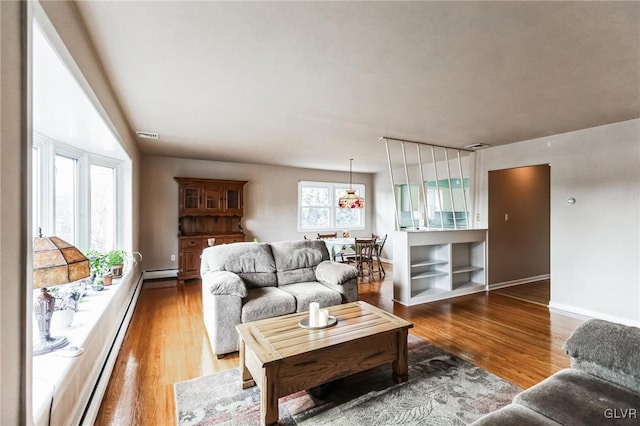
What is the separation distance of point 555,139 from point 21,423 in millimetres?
5681

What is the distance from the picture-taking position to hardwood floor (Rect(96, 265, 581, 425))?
2.06 metres

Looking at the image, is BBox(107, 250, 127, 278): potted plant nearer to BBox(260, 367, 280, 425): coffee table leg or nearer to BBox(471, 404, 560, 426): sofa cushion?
BBox(260, 367, 280, 425): coffee table leg

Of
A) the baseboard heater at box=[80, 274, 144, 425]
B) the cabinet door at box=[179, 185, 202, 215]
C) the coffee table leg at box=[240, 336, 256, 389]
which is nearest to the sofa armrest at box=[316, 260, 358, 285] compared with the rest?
the coffee table leg at box=[240, 336, 256, 389]

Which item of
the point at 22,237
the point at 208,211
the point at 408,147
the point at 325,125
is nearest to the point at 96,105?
the point at 22,237

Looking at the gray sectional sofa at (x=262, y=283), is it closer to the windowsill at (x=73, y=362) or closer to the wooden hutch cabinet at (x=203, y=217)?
the windowsill at (x=73, y=362)

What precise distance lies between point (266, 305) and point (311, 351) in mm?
1067

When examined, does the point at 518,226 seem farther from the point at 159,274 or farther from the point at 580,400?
the point at 159,274

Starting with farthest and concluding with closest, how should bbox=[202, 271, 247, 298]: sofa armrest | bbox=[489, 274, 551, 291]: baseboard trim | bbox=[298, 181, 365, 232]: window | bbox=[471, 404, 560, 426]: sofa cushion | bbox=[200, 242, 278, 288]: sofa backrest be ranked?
bbox=[298, 181, 365, 232]: window < bbox=[489, 274, 551, 291]: baseboard trim < bbox=[200, 242, 278, 288]: sofa backrest < bbox=[202, 271, 247, 298]: sofa armrest < bbox=[471, 404, 560, 426]: sofa cushion

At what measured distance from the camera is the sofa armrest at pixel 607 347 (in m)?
1.43

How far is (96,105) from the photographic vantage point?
2135 mm

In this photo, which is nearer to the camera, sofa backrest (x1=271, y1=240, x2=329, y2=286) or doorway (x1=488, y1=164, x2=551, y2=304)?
sofa backrest (x1=271, y1=240, x2=329, y2=286)

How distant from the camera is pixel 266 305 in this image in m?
2.80

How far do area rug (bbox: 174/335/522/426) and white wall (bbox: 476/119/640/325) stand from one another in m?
2.63

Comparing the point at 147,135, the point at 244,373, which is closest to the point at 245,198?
the point at 147,135
